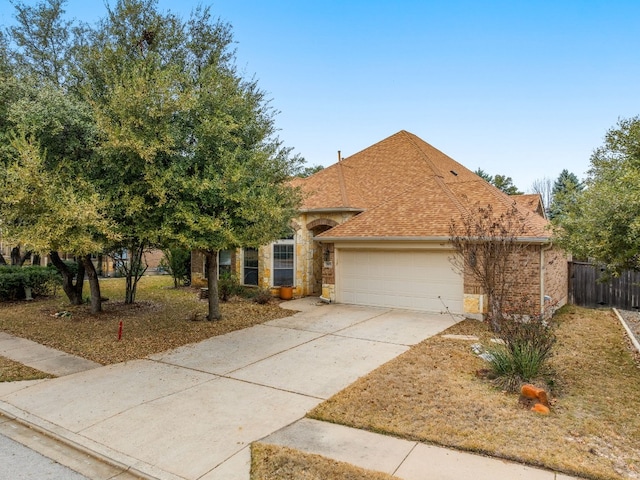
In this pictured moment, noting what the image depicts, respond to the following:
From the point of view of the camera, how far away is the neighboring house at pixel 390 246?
12.0 metres

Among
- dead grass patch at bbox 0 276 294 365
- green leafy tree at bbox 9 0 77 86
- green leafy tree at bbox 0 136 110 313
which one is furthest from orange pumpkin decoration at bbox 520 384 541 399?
green leafy tree at bbox 9 0 77 86

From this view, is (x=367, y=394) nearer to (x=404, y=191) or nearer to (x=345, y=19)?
(x=404, y=191)

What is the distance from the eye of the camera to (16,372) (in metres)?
7.12

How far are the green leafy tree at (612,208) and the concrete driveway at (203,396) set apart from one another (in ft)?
13.0

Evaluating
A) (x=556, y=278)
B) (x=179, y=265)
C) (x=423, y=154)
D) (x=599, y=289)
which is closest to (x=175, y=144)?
(x=179, y=265)

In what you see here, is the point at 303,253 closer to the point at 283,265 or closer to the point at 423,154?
the point at 283,265

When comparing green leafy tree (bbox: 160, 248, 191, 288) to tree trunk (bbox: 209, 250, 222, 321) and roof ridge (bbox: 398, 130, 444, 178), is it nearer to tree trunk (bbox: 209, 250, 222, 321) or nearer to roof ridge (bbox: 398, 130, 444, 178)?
tree trunk (bbox: 209, 250, 222, 321)

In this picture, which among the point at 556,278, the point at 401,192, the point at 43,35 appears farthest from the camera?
the point at 401,192

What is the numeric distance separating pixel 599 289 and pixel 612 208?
460 inches

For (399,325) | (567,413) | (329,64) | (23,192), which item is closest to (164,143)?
(23,192)

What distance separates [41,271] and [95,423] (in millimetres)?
13234

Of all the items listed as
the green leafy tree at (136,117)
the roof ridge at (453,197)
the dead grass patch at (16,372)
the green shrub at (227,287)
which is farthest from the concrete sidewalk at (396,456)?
the green shrub at (227,287)

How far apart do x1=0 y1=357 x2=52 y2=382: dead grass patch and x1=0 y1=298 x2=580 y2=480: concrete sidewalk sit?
0.41 metres

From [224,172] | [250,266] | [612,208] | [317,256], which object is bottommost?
[250,266]
